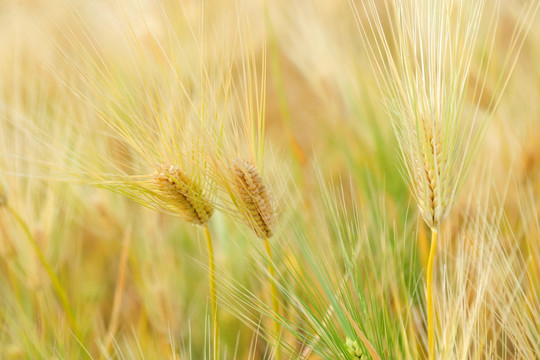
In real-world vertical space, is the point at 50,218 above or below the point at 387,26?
below

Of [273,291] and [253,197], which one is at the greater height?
[253,197]

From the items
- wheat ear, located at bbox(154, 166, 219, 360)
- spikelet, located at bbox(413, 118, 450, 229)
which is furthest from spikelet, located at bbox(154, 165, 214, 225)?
spikelet, located at bbox(413, 118, 450, 229)

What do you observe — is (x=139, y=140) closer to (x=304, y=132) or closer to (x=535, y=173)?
(x=535, y=173)

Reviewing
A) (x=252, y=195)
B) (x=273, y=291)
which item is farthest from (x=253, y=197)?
(x=273, y=291)

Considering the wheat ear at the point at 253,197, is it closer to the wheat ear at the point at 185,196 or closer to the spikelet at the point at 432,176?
the wheat ear at the point at 185,196

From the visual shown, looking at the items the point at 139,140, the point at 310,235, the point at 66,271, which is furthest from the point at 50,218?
the point at 310,235

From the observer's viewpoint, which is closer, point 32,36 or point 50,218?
point 50,218

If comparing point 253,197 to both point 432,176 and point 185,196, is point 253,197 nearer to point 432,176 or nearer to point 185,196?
point 185,196
